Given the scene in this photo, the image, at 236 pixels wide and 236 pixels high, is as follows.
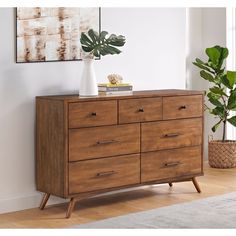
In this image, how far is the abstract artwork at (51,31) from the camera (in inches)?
196

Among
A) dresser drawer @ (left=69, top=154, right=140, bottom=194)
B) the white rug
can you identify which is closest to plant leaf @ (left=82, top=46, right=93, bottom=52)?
dresser drawer @ (left=69, top=154, right=140, bottom=194)

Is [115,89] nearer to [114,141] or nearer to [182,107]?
[114,141]

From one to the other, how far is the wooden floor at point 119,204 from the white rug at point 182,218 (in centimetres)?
20

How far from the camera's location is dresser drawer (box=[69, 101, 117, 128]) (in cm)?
480

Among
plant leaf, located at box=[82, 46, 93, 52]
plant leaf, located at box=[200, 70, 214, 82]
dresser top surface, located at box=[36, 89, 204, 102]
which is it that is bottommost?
dresser top surface, located at box=[36, 89, 204, 102]

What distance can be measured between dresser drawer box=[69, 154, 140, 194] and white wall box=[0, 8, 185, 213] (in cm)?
44

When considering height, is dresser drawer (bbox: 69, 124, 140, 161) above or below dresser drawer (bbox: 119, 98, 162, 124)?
below

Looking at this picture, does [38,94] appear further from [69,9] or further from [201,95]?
[201,95]

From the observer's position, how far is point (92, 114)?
488cm

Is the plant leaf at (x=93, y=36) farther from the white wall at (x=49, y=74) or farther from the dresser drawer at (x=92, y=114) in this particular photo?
the dresser drawer at (x=92, y=114)

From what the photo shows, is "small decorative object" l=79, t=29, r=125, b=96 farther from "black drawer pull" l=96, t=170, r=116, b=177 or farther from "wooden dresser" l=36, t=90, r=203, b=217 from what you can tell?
"black drawer pull" l=96, t=170, r=116, b=177

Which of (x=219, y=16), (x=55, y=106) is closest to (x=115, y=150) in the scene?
(x=55, y=106)
